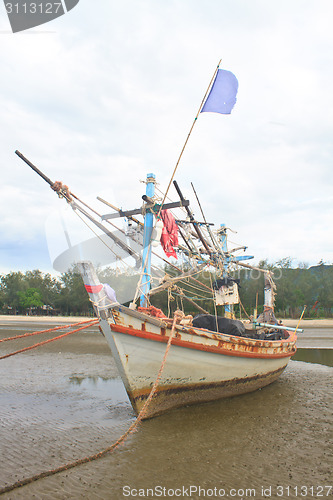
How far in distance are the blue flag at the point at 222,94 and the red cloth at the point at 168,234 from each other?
3818 millimetres

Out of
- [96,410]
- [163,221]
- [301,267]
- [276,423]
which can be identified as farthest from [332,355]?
[301,267]

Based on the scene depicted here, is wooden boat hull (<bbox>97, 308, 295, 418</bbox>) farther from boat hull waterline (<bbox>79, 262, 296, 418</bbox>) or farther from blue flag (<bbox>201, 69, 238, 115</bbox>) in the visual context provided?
blue flag (<bbox>201, 69, 238, 115</bbox>)

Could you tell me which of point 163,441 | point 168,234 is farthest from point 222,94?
point 163,441

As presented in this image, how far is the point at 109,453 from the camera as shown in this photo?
19.7 feet

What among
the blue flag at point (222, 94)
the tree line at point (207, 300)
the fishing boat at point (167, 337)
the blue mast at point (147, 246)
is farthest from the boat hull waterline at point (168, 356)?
the tree line at point (207, 300)

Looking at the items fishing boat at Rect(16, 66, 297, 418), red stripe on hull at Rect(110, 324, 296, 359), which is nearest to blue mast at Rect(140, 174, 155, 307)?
fishing boat at Rect(16, 66, 297, 418)

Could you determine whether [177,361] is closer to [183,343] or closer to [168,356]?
[168,356]

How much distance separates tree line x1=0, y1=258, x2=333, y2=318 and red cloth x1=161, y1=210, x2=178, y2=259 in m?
24.7

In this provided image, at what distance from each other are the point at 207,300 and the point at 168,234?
37.3 metres

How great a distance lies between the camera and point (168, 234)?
11.6 meters

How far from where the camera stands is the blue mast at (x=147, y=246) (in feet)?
32.8

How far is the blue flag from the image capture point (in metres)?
9.10

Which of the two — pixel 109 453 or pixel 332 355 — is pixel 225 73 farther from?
pixel 332 355

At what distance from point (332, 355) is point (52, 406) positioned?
1732 cm
